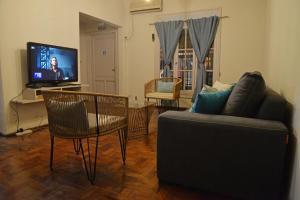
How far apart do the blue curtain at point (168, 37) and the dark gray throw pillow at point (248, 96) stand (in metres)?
3.66

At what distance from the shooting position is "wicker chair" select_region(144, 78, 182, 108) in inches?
167

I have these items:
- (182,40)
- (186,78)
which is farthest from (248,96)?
(182,40)

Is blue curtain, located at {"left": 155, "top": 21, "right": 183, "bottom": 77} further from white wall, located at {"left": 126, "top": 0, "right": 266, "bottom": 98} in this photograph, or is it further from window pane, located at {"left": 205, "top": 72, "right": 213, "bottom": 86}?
window pane, located at {"left": 205, "top": 72, "right": 213, "bottom": 86}

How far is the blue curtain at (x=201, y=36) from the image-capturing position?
15.5ft

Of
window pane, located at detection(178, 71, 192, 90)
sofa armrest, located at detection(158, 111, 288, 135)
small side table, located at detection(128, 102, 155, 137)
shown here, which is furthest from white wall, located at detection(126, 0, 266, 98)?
sofa armrest, located at detection(158, 111, 288, 135)

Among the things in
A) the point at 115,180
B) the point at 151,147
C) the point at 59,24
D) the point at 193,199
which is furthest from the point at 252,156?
the point at 59,24

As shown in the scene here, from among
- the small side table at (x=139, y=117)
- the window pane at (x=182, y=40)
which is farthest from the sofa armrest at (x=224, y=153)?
the window pane at (x=182, y=40)

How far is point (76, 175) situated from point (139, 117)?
1.44 meters

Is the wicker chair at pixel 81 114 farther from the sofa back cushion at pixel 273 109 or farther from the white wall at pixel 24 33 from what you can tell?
the white wall at pixel 24 33

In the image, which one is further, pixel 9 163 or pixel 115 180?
pixel 9 163

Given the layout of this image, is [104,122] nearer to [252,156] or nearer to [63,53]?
[252,156]

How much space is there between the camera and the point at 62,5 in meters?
3.74

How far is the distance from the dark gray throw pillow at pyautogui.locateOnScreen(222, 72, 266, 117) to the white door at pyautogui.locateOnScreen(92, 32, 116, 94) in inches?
177

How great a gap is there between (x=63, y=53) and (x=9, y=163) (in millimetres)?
2080
